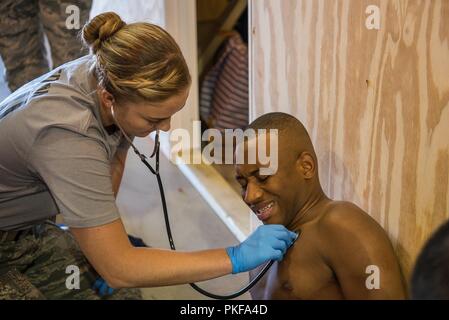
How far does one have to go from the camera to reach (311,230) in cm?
138

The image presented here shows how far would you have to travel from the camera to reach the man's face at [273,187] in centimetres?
137

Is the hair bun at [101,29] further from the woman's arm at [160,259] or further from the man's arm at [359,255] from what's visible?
the man's arm at [359,255]

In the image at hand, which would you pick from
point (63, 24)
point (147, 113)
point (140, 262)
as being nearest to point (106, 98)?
point (147, 113)

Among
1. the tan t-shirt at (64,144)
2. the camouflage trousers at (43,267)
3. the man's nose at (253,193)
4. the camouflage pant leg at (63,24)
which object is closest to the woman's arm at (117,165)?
the camouflage trousers at (43,267)

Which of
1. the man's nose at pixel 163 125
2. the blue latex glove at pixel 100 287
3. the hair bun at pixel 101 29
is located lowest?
the blue latex glove at pixel 100 287

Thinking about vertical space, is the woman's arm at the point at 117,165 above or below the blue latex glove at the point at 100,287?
above

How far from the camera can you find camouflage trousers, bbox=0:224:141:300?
1.66 m

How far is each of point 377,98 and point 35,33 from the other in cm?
144

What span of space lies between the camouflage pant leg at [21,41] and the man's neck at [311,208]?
1299 mm

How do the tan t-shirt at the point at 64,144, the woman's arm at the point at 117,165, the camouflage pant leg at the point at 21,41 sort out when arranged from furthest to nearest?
the camouflage pant leg at the point at 21,41, the woman's arm at the point at 117,165, the tan t-shirt at the point at 64,144

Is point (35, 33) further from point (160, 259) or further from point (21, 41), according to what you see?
point (160, 259)

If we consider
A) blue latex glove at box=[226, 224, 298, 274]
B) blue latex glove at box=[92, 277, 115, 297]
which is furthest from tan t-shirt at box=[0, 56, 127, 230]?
blue latex glove at box=[92, 277, 115, 297]

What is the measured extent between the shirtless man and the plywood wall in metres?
0.07

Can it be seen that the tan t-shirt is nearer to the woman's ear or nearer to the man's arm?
the woman's ear
